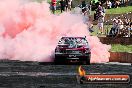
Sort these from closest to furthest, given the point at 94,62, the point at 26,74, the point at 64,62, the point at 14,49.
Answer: the point at 26,74 < the point at 64,62 < the point at 94,62 < the point at 14,49

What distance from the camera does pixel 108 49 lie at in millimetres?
34531

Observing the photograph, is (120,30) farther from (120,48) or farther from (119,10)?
(119,10)

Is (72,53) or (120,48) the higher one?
(72,53)

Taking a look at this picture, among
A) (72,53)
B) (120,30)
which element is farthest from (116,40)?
(72,53)

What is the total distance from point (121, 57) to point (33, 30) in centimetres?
655

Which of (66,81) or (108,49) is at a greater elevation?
(66,81)

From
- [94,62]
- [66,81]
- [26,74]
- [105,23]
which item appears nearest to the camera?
[66,81]

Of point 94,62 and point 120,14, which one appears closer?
point 94,62

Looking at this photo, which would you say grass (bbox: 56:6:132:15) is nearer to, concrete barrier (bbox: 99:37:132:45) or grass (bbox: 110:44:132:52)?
concrete barrier (bbox: 99:37:132:45)

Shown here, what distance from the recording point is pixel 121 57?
33.1 meters

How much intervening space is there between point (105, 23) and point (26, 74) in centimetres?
1983

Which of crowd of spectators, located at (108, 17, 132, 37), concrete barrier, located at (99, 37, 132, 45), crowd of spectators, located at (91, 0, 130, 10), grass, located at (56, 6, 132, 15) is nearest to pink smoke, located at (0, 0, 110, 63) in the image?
concrete barrier, located at (99, 37, 132, 45)

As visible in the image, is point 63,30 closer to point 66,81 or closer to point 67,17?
point 67,17

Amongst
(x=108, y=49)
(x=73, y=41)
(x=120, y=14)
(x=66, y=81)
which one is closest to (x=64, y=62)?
(x=73, y=41)
